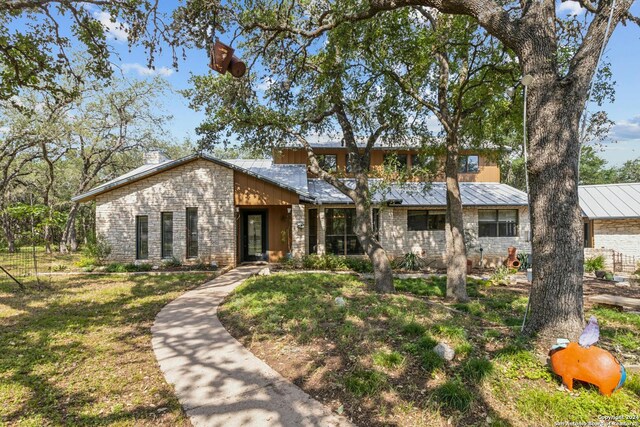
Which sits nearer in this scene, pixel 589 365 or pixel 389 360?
pixel 589 365

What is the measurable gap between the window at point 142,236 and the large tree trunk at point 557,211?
43.8 feet

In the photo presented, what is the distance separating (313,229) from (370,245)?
5.45 meters

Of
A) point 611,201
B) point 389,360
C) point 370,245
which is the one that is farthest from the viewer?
point 611,201

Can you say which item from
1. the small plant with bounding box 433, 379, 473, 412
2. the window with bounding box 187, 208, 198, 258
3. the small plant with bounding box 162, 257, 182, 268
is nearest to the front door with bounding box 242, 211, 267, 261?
the window with bounding box 187, 208, 198, 258

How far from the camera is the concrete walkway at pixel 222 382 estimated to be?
309 cm

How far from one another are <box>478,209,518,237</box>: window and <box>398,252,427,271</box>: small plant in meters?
3.53

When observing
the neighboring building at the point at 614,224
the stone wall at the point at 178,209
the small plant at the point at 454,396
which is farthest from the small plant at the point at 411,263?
the small plant at the point at 454,396

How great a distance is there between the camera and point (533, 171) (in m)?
4.05

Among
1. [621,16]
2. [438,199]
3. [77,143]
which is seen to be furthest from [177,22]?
[77,143]

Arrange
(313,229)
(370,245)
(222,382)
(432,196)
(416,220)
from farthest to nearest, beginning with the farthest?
(432,196), (416,220), (313,229), (370,245), (222,382)

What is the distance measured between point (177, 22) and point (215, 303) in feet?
18.9

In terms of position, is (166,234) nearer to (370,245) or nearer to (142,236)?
(142,236)

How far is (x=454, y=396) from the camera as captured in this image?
3.20 m

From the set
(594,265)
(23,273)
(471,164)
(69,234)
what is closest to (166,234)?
(23,273)
